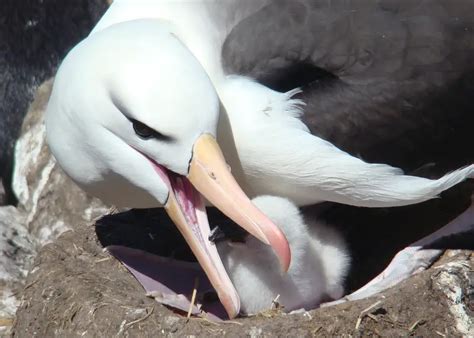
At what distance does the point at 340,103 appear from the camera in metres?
4.86

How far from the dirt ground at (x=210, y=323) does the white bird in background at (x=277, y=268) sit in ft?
0.84

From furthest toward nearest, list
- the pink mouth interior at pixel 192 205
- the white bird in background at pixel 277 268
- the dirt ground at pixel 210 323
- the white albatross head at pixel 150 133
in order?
the white bird in background at pixel 277 268 → the pink mouth interior at pixel 192 205 → the dirt ground at pixel 210 323 → the white albatross head at pixel 150 133

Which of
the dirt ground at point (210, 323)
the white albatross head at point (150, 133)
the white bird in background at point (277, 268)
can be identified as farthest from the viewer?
the white bird in background at point (277, 268)

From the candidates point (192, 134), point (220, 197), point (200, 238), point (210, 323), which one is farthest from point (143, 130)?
point (210, 323)

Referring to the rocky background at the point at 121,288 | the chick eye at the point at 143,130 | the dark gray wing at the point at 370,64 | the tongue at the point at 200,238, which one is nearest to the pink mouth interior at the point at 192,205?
the tongue at the point at 200,238

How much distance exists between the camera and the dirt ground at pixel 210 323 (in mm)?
4609

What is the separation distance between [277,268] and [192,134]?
0.91m

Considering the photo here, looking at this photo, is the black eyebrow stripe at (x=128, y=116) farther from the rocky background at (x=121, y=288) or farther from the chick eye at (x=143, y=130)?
the rocky background at (x=121, y=288)

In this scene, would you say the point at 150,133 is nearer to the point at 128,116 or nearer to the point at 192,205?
the point at 128,116

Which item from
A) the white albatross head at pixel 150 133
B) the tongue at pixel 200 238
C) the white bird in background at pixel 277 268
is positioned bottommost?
the white bird in background at pixel 277 268

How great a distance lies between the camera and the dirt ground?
4609 mm

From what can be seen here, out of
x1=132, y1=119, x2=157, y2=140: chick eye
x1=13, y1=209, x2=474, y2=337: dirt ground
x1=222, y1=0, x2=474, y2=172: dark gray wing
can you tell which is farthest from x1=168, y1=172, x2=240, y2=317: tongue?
x1=222, y1=0, x2=474, y2=172: dark gray wing

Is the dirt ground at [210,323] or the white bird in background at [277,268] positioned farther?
the white bird in background at [277,268]

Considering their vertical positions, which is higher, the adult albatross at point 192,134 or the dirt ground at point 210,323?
the adult albatross at point 192,134
